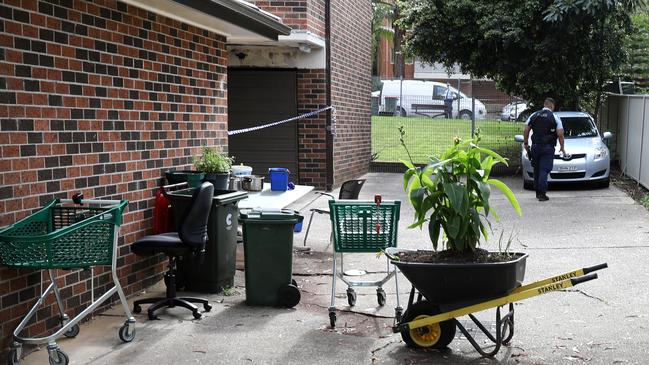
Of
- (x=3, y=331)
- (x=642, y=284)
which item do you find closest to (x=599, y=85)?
(x=642, y=284)

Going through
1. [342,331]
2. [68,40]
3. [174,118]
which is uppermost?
[68,40]

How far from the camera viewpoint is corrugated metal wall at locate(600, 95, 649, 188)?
1628 cm

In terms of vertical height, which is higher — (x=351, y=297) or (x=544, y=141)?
(x=544, y=141)

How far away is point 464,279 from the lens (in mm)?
5695

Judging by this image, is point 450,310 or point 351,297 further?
point 351,297

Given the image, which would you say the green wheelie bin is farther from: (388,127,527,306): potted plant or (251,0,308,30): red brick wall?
(251,0,308,30): red brick wall

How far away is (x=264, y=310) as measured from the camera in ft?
24.2

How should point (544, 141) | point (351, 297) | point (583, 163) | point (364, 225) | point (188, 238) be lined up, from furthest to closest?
point (583, 163), point (544, 141), point (351, 297), point (364, 225), point (188, 238)

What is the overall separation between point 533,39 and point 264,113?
22.8 ft

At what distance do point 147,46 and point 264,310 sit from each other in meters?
2.92

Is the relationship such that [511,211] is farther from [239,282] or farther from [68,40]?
[68,40]

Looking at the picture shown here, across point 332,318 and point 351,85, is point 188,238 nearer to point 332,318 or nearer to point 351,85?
point 332,318

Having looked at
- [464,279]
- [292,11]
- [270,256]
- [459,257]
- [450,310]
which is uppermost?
[292,11]

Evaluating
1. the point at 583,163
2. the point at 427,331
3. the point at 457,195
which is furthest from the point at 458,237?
the point at 583,163
